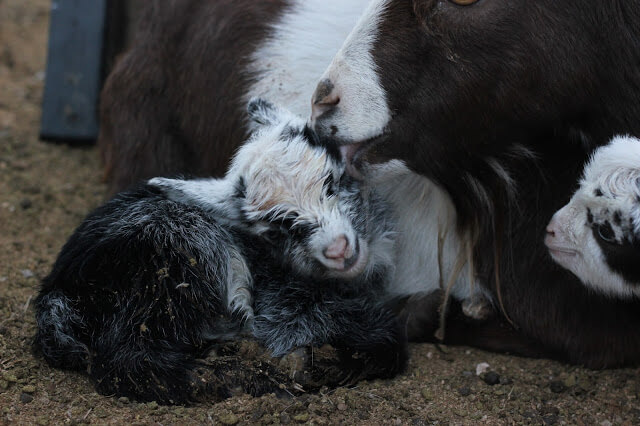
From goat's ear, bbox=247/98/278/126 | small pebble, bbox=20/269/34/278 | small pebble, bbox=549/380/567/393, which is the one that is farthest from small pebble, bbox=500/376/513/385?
small pebble, bbox=20/269/34/278

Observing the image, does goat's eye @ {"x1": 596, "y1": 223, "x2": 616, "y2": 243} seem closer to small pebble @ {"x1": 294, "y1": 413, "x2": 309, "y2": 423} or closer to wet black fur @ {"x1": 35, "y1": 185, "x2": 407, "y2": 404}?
wet black fur @ {"x1": 35, "y1": 185, "x2": 407, "y2": 404}

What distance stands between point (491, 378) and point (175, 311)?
4.50 ft

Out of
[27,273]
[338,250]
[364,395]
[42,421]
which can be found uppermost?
[338,250]

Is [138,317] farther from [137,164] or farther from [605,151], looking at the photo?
[605,151]

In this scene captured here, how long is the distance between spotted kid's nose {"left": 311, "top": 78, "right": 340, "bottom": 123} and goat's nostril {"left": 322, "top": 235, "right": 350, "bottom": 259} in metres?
0.51

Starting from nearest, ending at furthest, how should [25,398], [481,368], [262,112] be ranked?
[25,398] < [481,368] < [262,112]

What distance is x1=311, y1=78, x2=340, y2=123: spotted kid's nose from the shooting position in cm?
333

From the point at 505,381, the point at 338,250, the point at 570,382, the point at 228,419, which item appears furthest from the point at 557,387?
the point at 228,419

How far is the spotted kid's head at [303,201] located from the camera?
3.40m

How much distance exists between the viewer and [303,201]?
344 cm

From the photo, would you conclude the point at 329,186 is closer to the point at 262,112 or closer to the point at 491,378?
the point at 262,112

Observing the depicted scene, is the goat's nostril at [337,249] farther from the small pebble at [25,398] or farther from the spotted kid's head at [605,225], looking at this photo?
the small pebble at [25,398]

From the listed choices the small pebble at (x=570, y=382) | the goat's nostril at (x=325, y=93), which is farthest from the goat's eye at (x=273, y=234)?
the small pebble at (x=570, y=382)

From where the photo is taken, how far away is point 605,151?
3314 mm
